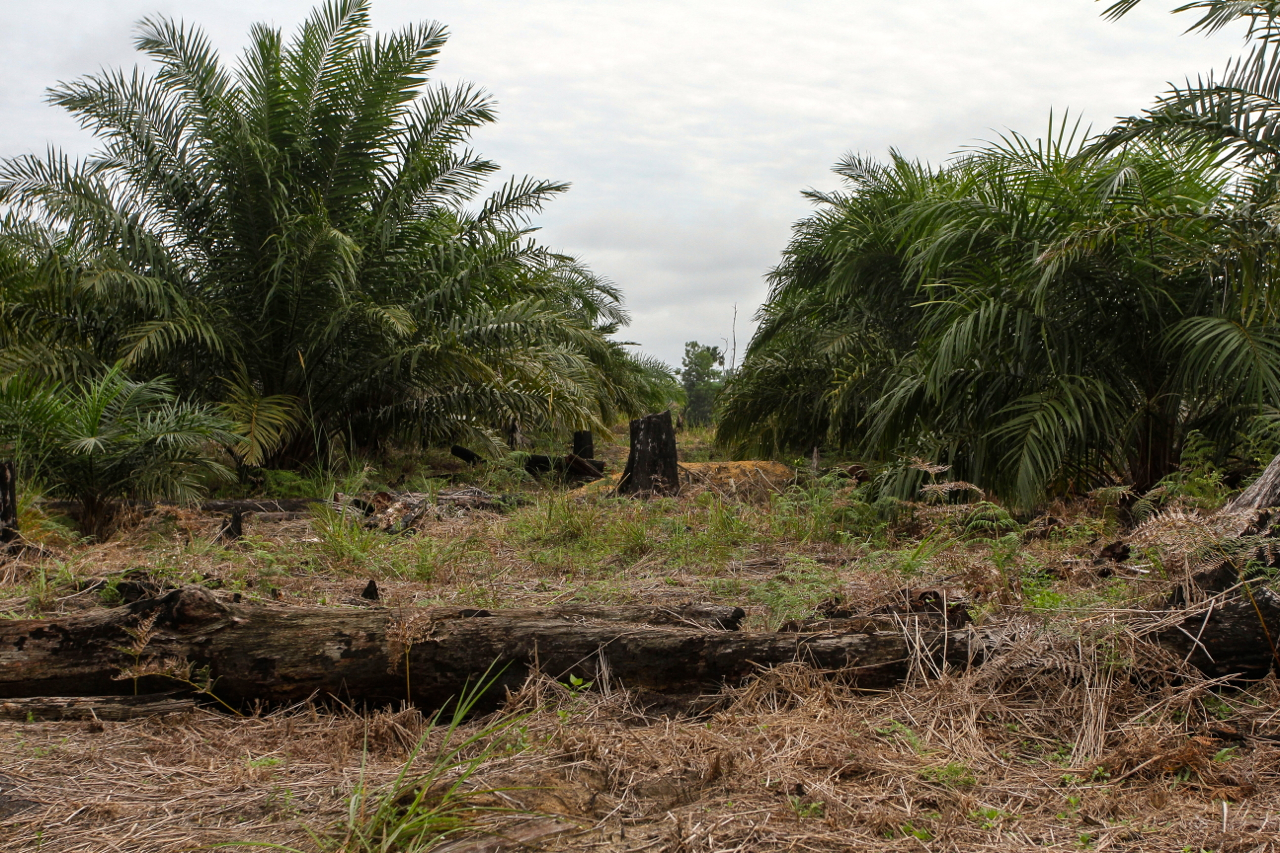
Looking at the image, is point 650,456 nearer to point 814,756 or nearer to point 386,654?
point 386,654

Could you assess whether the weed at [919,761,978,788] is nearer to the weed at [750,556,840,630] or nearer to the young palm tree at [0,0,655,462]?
the weed at [750,556,840,630]

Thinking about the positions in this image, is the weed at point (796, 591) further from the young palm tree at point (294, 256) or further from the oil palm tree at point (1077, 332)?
the young palm tree at point (294, 256)

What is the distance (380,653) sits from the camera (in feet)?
8.28

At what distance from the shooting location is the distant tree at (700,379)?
80.7 feet

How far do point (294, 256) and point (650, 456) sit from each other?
4.28 metres

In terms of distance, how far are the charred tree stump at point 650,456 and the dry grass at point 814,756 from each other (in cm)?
428


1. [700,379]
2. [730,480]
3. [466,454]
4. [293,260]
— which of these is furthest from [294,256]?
[700,379]

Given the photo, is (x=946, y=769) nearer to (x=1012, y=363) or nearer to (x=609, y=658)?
(x=609, y=658)

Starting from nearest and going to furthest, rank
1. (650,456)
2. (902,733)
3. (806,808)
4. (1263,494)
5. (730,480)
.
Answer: (806,808) < (902,733) < (1263,494) < (650,456) < (730,480)

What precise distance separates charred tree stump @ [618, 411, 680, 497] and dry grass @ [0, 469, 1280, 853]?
428 cm

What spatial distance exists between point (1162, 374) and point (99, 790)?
612cm

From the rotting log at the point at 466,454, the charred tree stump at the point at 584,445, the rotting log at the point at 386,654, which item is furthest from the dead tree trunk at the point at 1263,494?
the charred tree stump at the point at 584,445

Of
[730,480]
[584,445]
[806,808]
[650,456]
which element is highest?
[584,445]

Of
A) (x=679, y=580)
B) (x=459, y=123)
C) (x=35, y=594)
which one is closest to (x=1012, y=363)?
(x=679, y=580)
